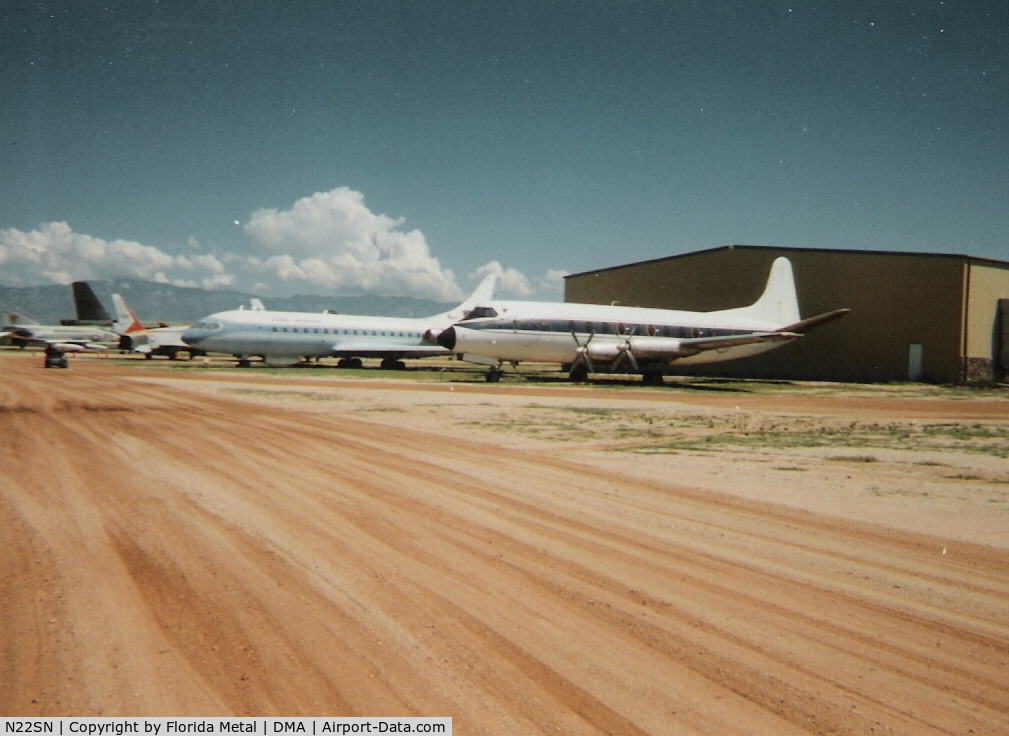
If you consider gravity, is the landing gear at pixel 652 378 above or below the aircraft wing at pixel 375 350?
below

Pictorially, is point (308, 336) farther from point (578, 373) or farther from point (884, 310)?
point (884, 310)

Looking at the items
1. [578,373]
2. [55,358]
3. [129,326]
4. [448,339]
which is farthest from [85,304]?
[578,373]

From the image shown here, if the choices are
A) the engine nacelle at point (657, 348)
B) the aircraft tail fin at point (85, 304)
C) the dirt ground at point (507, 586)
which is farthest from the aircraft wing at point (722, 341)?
the aircraft tail fin at point (85, 304)

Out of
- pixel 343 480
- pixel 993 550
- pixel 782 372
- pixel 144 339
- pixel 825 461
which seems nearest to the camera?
pixel 993 550

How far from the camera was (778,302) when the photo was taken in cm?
3584

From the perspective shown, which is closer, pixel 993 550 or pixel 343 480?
pixel 993 550

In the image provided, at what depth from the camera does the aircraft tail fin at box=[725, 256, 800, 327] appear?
35.3 meters

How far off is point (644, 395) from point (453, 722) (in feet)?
73.4

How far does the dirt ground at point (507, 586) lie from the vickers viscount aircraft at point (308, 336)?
28.2 m

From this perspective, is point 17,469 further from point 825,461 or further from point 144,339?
point 144,339

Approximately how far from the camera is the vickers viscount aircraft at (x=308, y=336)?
125 feet

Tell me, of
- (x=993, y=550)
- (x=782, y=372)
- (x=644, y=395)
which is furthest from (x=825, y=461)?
(x=782, y=372)

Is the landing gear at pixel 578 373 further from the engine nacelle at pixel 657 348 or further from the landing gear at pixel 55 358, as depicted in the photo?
the landing gear at pixel 55 358

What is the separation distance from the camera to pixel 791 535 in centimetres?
631
